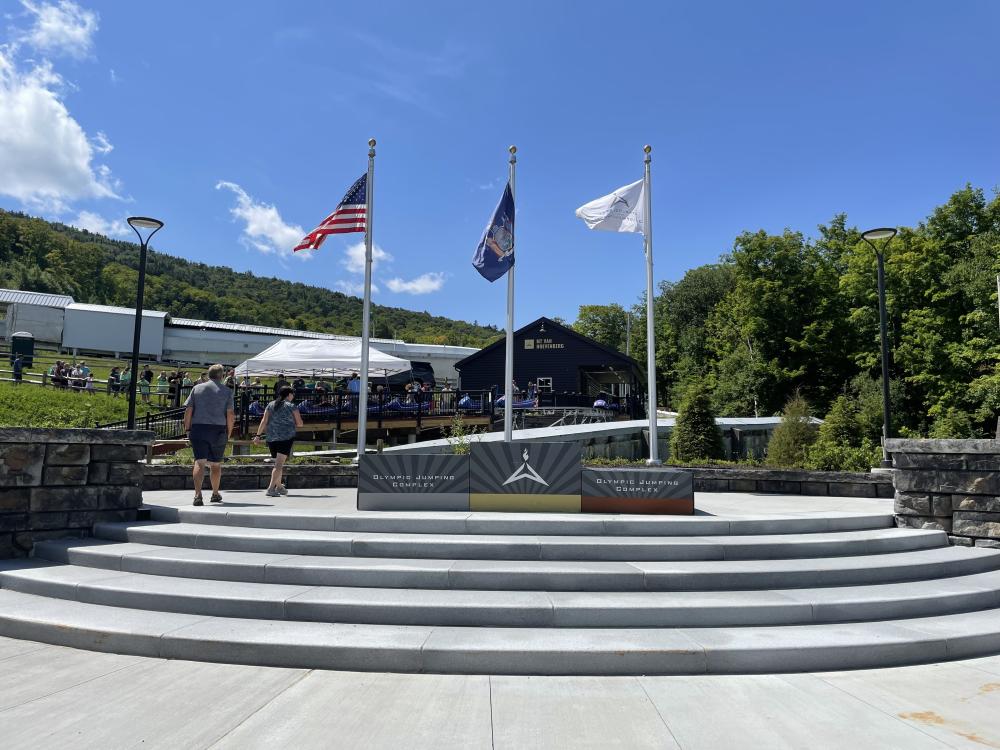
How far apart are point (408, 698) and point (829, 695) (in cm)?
274

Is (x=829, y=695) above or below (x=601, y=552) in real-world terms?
below

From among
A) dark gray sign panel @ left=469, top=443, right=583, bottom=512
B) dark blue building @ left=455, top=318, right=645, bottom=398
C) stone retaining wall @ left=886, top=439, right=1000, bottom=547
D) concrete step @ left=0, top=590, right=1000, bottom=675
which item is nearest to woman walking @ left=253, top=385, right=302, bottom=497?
dark gray sign panel @ left=469, top=443, right=583, bottom=512

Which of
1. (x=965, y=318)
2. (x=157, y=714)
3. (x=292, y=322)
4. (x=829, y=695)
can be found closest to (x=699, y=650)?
(x=829, y=695)

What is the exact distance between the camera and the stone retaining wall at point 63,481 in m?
6.51

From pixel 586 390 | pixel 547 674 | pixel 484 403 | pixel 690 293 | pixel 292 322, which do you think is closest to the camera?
pixel 547 674

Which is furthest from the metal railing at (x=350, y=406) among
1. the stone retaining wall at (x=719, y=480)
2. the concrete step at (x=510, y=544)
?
the concrete step at (x=510, y=544)

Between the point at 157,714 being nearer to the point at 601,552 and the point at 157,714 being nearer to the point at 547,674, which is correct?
the point at 547,674

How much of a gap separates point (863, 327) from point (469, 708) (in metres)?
39.0

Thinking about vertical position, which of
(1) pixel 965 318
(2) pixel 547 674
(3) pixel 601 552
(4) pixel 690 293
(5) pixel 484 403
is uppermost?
(4) pixel 690 293

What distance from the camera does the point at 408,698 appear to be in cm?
386

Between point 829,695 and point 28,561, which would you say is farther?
point 28,561

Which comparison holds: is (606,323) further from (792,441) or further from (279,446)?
(279,446)

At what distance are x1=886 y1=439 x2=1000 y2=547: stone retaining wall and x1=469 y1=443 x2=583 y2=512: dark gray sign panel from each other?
3984mm

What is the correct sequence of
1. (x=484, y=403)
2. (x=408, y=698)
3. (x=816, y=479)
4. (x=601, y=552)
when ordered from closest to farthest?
(x=408, y=698) → (x=601, y=552) → (x=816, y=479) → (x=484, y=403)
